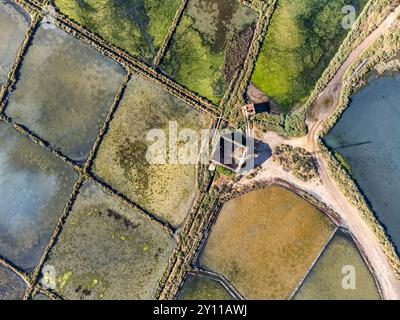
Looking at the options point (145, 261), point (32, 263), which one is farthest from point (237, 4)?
point (32, 263)

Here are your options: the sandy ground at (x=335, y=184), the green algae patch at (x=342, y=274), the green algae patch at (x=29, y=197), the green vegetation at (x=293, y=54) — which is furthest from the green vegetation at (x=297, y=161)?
the green algae patch at (x=29, y=197)

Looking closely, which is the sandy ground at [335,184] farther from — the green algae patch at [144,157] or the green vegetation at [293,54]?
the green algae patch at [144,157]

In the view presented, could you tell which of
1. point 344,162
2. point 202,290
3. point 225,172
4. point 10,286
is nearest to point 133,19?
point 225,172

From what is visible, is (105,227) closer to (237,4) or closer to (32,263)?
(32,263)

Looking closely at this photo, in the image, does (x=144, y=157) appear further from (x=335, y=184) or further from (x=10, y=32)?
(x=335, y=184)

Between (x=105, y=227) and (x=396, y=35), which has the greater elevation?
(x=396, y=35)

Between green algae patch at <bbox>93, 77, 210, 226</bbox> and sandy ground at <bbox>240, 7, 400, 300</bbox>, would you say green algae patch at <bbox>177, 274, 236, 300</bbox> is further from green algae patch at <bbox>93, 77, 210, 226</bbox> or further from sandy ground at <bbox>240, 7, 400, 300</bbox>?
sandy ground at <bbox>240, 7, 400, 300</bbox>
